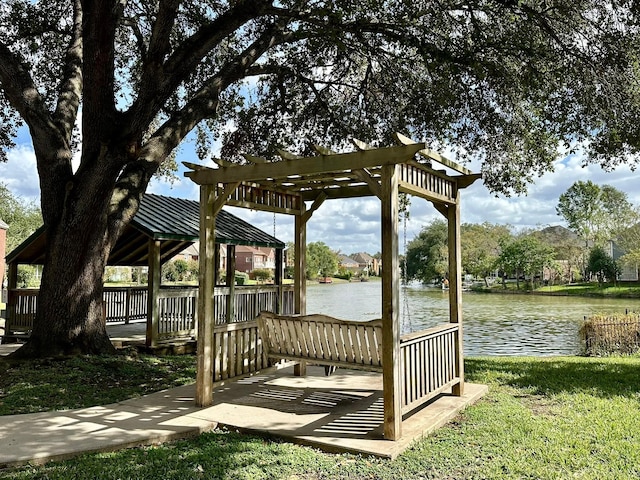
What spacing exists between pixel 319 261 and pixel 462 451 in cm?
5873

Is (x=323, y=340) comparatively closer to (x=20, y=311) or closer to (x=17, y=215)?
(x=20, y=311)

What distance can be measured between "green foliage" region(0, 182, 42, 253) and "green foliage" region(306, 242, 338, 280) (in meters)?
29.0

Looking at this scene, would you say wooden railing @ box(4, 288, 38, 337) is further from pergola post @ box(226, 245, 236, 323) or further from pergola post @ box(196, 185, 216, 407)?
pergola post @ box(196, 185, 216, 407)

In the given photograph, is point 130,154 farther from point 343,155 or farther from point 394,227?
point 394,227

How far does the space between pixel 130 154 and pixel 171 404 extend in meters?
4.28

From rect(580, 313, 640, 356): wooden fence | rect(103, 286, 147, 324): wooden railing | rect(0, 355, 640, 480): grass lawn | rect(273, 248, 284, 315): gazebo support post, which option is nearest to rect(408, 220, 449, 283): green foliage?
rect(580, 313, 640, 356): wooden fence

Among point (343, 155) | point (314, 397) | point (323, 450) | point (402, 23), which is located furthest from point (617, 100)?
point (323, 450)

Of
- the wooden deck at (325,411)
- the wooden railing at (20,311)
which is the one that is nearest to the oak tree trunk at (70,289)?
the wooden deck at (325,411)

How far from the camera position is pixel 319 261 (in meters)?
63.1

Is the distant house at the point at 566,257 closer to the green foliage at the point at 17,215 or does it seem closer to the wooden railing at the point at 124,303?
the wooden railing at the point at 124,303

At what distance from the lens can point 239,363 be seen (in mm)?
6320

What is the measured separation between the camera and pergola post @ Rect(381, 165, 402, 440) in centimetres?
458

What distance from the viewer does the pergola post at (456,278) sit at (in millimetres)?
6172

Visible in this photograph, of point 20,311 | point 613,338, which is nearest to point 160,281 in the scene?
point 20,311
